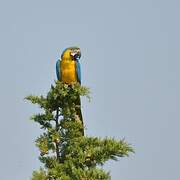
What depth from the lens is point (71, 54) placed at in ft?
32.9

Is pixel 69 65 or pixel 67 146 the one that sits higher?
pixel 69 65

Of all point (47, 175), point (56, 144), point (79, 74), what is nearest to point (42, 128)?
point (56, 144)

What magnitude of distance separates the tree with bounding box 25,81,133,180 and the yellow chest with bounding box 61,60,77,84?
5.32 feet

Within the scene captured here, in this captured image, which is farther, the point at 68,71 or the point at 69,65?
the point at 69,65

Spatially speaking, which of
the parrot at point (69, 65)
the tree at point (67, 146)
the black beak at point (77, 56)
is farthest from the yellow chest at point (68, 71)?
the tree at point (67, 146)

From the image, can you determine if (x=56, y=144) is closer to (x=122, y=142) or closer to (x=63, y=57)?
(x=122, y=142)

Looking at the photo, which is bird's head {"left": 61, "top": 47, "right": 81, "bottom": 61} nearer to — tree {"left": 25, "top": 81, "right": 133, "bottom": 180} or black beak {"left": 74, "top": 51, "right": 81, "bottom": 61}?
black beak {"left": 74, "top": 51, "right": 81, "bottom": 61}

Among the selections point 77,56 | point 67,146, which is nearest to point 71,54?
point 77,56

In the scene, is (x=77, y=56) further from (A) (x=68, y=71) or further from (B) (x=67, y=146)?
(B) (x=67, y=146)

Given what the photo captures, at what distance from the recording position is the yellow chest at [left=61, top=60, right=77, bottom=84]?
941 centimetres

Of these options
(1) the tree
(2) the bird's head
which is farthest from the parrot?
(1) the tree

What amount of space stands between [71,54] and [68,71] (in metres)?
0.44

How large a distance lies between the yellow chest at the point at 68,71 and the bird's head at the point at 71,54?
83mm

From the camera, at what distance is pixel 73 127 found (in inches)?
291
